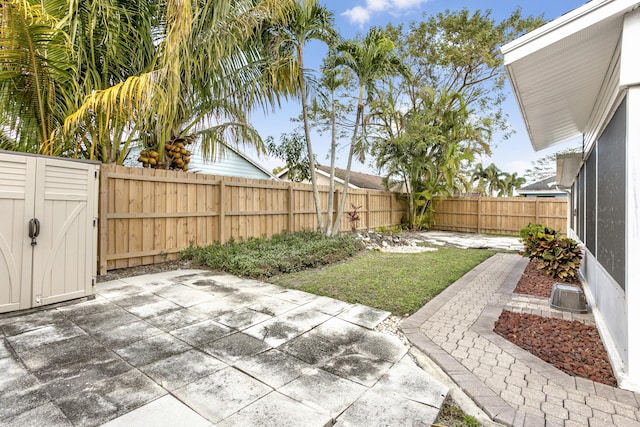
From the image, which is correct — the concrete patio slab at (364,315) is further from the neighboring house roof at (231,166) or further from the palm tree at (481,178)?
the palm tree at (481,178)

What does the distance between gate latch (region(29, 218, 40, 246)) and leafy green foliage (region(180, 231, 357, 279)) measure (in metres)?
2.78

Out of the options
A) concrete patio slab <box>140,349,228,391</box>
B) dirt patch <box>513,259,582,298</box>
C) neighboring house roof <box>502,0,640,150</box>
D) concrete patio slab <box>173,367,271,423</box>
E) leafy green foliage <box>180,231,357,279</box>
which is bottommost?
concrete patio slab <box>173,367,271,423</box>

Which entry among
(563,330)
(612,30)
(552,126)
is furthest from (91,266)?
(552,126)

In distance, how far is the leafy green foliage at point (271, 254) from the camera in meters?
5.50

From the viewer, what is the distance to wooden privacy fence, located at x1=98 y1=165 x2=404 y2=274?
208 inches

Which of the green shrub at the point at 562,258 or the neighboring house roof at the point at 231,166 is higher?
the neighboring house roof at the point at 231,166

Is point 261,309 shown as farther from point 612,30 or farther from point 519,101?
point 612,30

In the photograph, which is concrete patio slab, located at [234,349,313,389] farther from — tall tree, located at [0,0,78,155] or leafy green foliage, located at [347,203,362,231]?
leafy green foliage, located at [347,203,362,231]

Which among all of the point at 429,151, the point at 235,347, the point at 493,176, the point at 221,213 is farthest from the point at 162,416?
the point at 493,176

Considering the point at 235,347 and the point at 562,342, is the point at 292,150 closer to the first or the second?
the point at 235,347

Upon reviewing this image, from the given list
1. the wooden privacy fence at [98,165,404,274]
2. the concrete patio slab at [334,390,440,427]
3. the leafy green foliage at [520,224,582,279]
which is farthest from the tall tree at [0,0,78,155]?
the leafy green foliage at [520,224,582,279]

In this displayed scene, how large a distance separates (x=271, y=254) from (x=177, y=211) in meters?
2.09

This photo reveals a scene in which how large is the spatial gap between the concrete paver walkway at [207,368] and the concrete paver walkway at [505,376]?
0.99 feet

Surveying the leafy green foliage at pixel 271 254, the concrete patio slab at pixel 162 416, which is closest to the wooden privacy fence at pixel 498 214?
the leafy green foliage at pixel 271 254
